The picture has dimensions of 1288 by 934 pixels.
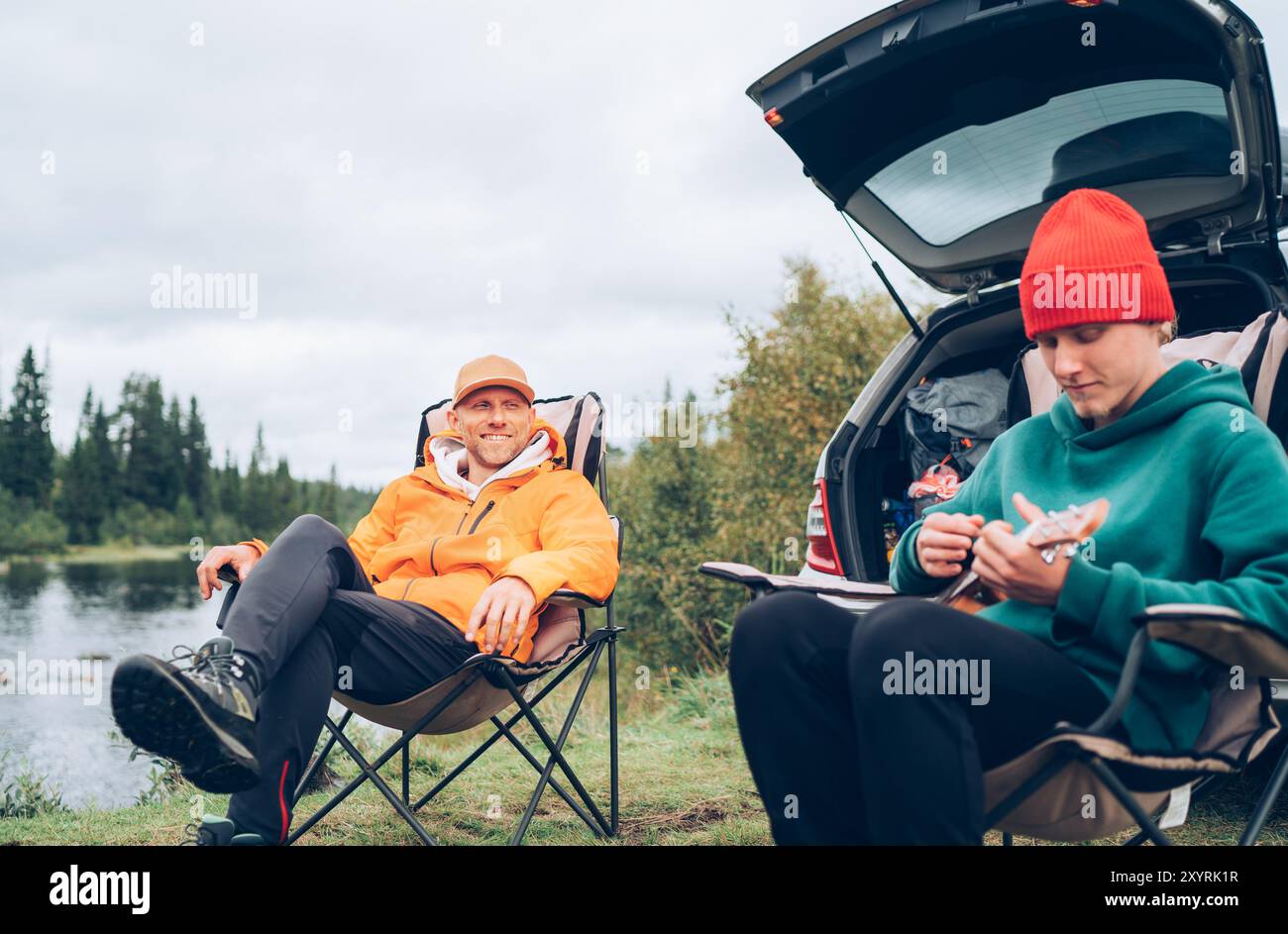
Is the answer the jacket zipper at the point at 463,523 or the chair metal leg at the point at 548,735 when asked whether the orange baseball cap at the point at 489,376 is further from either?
the chair metal leg at the point at 548,735

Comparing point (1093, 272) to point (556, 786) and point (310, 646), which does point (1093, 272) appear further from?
point (556, 786)

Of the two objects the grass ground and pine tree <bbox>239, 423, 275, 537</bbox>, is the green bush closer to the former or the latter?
the grass ground

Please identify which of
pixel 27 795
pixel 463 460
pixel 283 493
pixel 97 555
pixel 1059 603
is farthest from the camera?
pixel 283 493

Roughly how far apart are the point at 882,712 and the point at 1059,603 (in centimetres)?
32

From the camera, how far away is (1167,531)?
1.54 meters

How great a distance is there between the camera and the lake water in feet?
9.88

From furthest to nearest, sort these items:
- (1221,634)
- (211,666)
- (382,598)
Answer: (382,598)
(211,666)
(1221,634)

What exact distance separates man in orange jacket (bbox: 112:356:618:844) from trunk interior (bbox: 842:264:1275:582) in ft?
2.49

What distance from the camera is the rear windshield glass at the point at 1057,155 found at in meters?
2.42

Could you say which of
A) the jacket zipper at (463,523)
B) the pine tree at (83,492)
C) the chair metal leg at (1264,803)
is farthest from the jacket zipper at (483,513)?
the pine tree at (83,492)

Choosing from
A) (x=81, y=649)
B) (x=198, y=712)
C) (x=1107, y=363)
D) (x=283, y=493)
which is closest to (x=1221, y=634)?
(x=1107, y=363)

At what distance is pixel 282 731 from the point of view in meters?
2.01

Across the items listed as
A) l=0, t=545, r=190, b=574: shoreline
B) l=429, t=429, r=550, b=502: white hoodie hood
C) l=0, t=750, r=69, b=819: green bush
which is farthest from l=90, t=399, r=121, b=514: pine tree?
l=429, t=429, r=550, b=502: white hoodie hood
